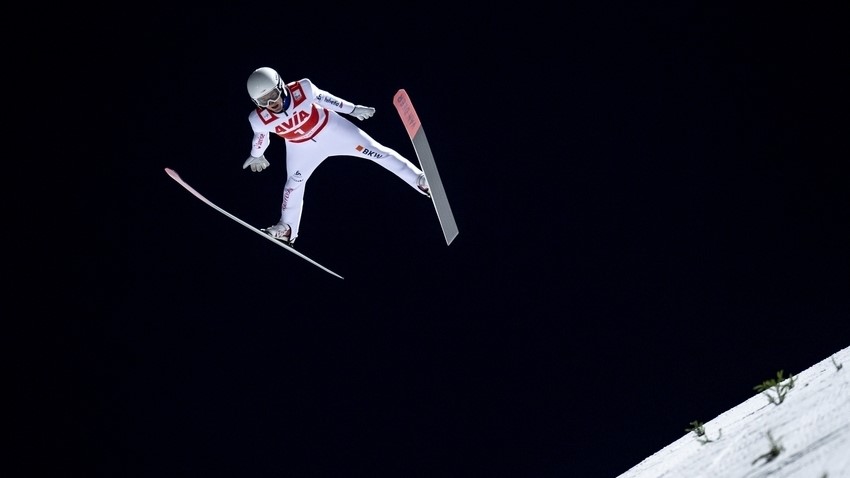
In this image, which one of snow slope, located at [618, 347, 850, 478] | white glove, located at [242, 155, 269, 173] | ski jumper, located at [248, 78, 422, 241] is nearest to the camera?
snow slope, located at [618, 347, 850, 478]

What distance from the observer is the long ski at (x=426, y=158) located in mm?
5402

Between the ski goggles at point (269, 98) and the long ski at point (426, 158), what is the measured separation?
0.72m

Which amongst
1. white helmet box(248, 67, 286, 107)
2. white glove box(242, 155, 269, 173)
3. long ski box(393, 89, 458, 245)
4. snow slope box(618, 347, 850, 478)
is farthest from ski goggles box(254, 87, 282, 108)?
snow slope box(618, 347, 850, 478)

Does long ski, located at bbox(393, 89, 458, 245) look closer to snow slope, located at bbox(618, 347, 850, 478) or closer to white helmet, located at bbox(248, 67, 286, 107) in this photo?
white helmet, located at bbox(248, 67, 286, 107)

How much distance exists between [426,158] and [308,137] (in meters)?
0.76

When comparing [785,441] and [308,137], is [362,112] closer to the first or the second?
[308,137]

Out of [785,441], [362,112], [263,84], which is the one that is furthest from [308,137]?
[785,441]

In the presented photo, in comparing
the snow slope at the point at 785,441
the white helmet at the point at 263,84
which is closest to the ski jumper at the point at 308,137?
the white helmet at the point at 263,84

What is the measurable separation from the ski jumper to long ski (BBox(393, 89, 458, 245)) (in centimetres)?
22

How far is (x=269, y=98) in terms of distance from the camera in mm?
5242

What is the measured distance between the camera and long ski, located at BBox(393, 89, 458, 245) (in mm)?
5402

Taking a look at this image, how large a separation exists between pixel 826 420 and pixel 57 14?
676cm

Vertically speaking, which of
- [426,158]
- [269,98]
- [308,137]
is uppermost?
[269,98]

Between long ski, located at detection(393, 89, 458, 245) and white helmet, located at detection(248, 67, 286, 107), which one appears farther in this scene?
long ski, located at detection(393, 89, 458, 245)
